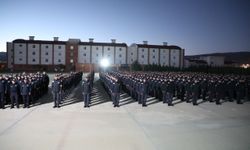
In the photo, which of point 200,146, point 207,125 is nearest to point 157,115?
point 207,125

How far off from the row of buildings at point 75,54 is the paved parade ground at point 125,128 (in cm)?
6216

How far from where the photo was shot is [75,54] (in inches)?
3049

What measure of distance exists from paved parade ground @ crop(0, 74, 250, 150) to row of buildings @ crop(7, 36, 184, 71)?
62164mm

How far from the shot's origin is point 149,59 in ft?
267

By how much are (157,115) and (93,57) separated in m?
66.1

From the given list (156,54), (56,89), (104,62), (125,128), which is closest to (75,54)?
(104,62)

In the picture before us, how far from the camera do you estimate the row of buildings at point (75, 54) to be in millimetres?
74250

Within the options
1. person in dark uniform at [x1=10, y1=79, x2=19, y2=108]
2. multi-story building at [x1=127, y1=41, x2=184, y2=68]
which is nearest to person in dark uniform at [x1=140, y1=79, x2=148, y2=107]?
person in dark uniform at [x1=10, y1=79, x2=19, y2=108]

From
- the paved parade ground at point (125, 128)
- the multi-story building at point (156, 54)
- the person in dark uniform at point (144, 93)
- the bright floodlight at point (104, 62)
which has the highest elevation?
the multi-story building at point (156, 54)

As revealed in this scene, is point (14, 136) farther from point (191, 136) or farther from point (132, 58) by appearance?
point (132, 58)

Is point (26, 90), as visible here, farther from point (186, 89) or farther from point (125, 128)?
point (186, 89)

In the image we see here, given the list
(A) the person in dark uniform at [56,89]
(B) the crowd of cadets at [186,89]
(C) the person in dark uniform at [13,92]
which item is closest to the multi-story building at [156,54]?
(B) the crowd of cadets at [186,89]

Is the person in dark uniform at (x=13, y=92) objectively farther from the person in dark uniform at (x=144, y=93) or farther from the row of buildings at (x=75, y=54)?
the row of buildings at (x=75, y=54)

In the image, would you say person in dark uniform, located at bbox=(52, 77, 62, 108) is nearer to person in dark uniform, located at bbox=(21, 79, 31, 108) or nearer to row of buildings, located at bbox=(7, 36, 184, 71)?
person in dark uniform, located at bbox=(21, 79, 31, 108)
